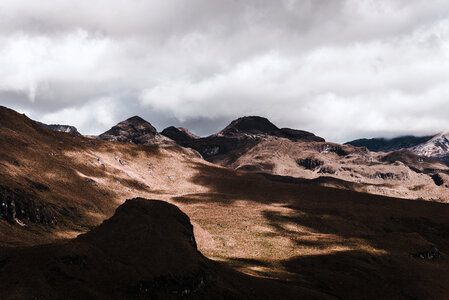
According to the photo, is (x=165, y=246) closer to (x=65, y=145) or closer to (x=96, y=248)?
(x=96, y=248)

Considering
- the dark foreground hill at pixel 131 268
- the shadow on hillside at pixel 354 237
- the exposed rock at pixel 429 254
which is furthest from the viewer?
the exposed rock at pixel 429 254

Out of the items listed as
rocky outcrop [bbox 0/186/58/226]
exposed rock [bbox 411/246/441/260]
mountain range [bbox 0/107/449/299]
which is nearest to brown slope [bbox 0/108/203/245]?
rocky outcrop [bbox 0/186/58/226]

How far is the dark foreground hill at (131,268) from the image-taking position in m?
24.0

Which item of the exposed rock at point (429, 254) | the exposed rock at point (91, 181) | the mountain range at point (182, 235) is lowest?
the exposed rock at point (429, 254)

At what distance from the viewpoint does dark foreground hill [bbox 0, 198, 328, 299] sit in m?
24.0

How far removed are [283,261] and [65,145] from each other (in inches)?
3992

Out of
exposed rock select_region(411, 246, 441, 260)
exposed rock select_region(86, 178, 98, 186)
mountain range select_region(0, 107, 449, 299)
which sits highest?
exposed rock select_region(86, 178, 98, 186)

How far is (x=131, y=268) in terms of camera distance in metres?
27.8

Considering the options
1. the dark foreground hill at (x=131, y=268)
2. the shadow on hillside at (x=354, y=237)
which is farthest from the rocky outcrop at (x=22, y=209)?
the shadow on hillside at (x=354, y=237)

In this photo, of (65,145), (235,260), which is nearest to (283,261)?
(235,260)

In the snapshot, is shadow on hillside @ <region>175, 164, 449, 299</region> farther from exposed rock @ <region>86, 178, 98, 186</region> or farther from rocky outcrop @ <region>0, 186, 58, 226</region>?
rocky outcrop @ <region>0, 186, 58, 226</region>

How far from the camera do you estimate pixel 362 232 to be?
9500 cm

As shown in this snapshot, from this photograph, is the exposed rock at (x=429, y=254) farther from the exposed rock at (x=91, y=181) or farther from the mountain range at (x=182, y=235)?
the exposed rock at (x=91, y=181)

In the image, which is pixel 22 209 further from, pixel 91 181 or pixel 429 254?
pixel 429 254
